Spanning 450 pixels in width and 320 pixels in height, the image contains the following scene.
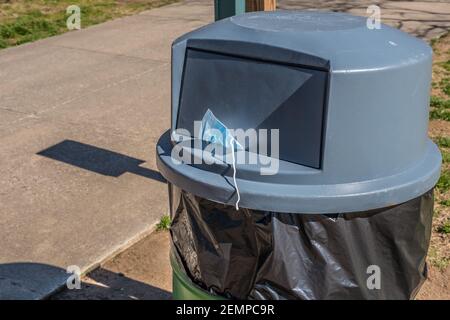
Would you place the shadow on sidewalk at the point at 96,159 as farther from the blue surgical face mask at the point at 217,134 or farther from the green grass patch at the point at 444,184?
the blue surgical face mask at the point at 217,134

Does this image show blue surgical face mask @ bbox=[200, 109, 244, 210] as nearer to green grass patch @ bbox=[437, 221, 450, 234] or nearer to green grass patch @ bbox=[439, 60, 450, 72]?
green grass patch @ bbox=[437, 221, 450, 234]

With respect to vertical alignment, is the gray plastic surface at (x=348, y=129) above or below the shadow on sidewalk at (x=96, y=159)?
above

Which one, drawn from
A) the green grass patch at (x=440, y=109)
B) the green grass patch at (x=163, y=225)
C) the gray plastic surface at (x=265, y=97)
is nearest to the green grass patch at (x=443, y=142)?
the green grass patch at (x=440, y=109)

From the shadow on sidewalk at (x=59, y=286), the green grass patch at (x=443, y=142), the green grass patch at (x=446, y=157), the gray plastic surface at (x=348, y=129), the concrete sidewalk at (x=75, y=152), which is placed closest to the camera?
the gray plastic surface at (x=348, y=129)

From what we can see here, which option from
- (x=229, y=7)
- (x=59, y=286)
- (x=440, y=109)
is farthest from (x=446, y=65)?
(x=59, y=286)

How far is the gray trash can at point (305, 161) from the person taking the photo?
2074mm

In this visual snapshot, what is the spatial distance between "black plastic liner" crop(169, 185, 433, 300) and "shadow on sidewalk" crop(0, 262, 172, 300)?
134 centimetres

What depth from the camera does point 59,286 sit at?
3.59 m

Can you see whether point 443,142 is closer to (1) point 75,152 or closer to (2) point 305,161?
(1) point 75,152

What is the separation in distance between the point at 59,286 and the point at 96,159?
173 centimetres

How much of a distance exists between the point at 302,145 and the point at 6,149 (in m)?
3.82

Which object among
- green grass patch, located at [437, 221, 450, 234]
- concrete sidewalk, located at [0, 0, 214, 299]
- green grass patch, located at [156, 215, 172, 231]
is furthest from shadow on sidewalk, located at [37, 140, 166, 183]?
green grass patch, located at [437, 221, 450, 234]

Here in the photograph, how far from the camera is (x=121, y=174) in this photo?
4.93 meters

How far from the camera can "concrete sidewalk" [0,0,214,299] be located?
3.97 meters
